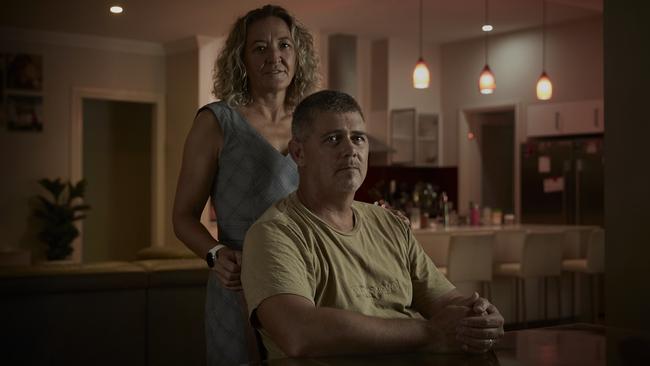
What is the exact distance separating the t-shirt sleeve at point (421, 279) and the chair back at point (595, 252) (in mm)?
4922

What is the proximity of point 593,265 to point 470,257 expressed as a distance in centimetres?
109

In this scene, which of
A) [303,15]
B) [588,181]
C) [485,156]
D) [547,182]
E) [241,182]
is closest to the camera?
[241,182]

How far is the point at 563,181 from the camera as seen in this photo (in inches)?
333

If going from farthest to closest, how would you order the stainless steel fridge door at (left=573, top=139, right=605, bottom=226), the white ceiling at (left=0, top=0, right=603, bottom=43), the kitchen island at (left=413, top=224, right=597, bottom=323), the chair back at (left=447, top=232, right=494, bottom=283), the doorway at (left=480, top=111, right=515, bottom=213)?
1. the doorway at (left=480, top=111, right=515, bottom=213)
2. the stainless steel fridge door at (left=573, top=139, right=605, bottom=226)
3. the white ceiling at (left=0, top=0, right=603, bottom=43)
4. the kitchen island at (left=413, top=224, right=597, bottom=323)
5. the chair back at (left=447, top=232, right=494, bottom=283)

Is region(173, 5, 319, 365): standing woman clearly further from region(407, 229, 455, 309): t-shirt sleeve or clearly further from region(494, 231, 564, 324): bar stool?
region(494, 231, 564, 324): bar stool

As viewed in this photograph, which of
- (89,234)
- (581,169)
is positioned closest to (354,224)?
(581,169)

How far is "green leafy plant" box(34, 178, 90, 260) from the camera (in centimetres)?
866

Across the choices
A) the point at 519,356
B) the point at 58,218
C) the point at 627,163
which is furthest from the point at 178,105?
the point at 519,356

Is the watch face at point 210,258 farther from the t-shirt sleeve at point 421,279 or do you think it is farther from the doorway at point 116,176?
the doorway at point 116,176

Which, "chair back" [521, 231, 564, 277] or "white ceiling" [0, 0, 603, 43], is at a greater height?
"white ceiling" [0, 0, 603, 43]

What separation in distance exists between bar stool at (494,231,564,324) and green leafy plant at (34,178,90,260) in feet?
15.2

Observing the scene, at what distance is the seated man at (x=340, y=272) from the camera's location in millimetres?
1578

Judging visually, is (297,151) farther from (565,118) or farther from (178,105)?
(178,105)

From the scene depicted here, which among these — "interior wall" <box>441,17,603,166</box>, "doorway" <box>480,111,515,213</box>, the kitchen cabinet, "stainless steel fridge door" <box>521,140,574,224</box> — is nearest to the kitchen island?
"stainless steel fridge door" <box>521,140,574,224</box>
